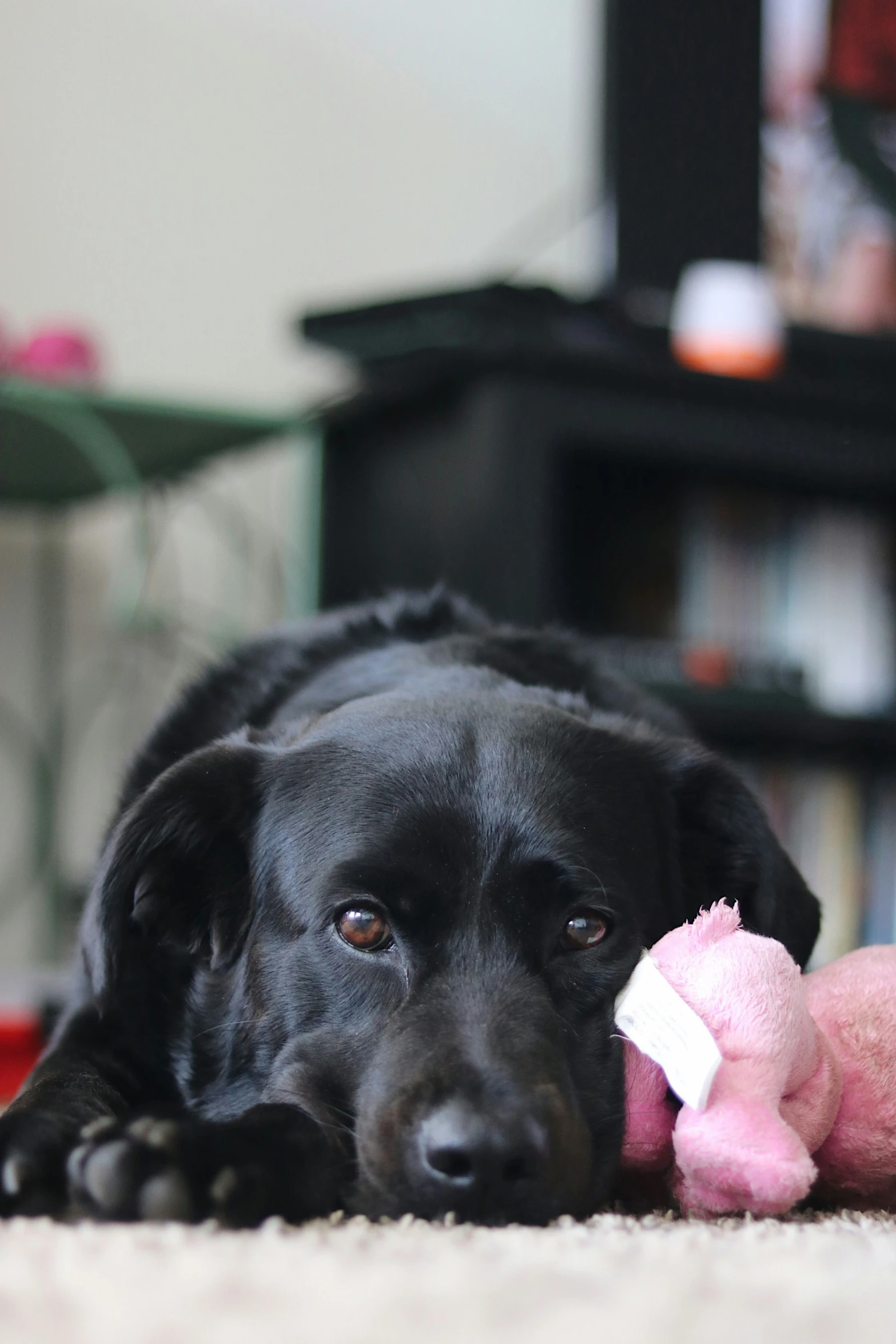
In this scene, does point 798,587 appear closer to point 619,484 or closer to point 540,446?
point 619,484

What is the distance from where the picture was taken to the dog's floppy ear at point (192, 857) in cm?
113

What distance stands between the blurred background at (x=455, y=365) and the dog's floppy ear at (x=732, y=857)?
1.12 m

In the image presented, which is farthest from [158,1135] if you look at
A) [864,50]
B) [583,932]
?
[864,50]

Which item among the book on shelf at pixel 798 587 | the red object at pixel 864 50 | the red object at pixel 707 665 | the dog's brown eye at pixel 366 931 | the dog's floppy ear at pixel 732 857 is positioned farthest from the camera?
the red object at pixel 864 50

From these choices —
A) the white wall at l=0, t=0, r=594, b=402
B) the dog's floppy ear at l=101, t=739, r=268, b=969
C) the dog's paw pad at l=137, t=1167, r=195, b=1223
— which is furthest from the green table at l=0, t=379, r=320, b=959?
the dog's paw pad at l=137, t=1167, r=195, b=1223

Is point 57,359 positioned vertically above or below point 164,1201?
above

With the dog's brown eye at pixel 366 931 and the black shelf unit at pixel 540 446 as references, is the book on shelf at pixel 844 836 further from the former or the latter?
the dog's brown eye at pixel 366 931

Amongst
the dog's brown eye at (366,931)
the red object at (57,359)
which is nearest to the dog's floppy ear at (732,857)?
the dog's brown eye at (366,931)

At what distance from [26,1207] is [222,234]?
2502 millimetres

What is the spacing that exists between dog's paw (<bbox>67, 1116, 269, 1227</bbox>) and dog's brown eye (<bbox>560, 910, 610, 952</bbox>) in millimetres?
322

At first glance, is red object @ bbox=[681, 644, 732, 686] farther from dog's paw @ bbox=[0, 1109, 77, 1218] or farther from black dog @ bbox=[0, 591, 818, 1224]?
dog's paw @ bbox=[0, 1109, 77, 1218]

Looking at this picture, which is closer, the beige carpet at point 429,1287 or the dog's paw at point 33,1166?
the beige carpet at point 429,1287

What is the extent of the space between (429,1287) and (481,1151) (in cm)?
17

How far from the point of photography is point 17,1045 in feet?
6.76
